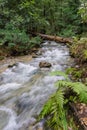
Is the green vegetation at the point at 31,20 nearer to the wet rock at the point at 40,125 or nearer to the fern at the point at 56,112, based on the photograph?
the fern at the point at 56,112

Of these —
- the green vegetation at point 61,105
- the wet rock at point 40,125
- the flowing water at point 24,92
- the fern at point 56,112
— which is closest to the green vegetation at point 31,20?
the flowing water at point 24,92

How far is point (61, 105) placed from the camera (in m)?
3.94

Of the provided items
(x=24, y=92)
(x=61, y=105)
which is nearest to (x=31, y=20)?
(x=24, y=92)

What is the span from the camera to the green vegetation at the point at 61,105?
3.77 m

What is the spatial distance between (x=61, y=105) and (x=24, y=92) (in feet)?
6.70

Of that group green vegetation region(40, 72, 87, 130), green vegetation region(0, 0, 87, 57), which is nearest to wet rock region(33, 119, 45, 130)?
green vegetation region(40, 72, 87, 130)

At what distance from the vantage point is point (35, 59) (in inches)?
390

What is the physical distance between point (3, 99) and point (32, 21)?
32.3 feet

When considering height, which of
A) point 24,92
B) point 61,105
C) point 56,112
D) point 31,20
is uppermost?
point 31,20

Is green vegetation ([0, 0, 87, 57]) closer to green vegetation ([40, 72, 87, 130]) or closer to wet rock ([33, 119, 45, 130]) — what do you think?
green vegetation ([40, 72, 87, 130])

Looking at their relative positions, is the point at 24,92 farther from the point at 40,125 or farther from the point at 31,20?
the point at 31,20

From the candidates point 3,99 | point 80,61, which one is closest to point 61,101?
point 3,99

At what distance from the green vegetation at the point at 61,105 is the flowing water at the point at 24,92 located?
0.42 meters

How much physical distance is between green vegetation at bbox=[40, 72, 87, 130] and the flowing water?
0.42 m
